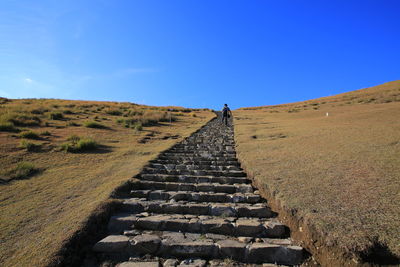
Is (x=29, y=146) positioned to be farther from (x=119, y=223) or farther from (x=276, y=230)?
(x=276, y=230)

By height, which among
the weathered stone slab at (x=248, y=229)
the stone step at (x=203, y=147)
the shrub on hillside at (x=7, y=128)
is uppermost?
the shrub on hillside at (x=7, y=128)

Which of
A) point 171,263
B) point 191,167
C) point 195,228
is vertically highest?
point 191,167

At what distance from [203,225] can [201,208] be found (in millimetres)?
640

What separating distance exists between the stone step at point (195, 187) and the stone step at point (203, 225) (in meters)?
1.38

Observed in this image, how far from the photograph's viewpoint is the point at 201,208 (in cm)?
467

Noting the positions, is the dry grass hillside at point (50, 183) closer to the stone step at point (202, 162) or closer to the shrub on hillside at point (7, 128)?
the shrub on hillside at point (7, 128)

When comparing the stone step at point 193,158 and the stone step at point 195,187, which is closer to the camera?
the stone step at point 195,187

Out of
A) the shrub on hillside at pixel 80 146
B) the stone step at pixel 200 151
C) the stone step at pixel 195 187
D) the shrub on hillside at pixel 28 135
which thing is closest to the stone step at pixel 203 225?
the stone step at pixel 195 187

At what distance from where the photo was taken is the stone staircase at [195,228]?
3338 millimetres

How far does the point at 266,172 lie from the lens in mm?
6113

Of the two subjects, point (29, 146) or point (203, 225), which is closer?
point (203, 225)

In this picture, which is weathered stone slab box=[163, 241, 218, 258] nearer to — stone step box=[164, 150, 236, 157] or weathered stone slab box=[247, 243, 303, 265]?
weathered stone slab box=[247, 243, 303, 265]

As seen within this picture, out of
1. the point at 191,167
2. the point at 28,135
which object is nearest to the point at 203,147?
the point at 191,167

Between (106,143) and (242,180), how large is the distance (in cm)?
759
